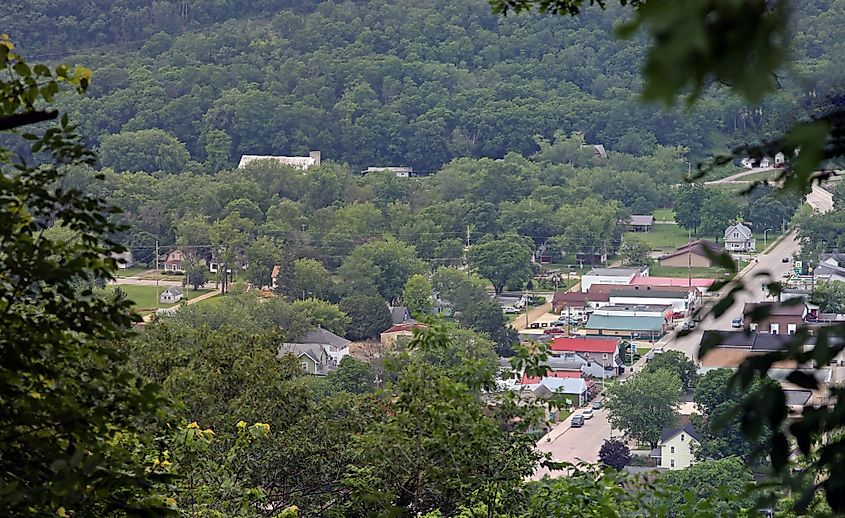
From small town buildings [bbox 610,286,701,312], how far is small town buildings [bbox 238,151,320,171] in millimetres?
11967

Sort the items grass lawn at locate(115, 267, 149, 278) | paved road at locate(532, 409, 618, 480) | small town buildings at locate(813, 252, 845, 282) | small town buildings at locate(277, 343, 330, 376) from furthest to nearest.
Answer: grass lawn at locate(115, 267, 149, 278) < small town buildings at locate(813, 252, 845, 282) < small town buildings at locate(277, 343, 330, 376) < paved road at locate(532, 409, 618, 480)

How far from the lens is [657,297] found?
874 inches

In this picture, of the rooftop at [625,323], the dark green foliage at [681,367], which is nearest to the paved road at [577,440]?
the dark green foliage at [681,367]

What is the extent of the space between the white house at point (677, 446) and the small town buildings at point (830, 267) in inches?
406

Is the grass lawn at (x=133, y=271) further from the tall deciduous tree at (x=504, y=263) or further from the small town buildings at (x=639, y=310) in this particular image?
the small town buildings at (x=639, y=310)

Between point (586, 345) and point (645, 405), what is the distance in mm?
Result: 5143

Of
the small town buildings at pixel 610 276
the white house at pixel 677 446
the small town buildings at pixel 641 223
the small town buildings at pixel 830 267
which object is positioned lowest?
the small town buildings at pixel 641 223

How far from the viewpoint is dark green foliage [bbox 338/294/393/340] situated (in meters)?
21.5

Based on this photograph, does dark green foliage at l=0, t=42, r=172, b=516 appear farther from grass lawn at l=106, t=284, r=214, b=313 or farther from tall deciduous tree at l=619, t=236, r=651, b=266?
tall deciduous tree at l=619, t=236, r=651, b=266

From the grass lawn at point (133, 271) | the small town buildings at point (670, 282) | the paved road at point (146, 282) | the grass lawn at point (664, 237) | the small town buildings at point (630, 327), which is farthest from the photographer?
the grass lawn at point (664, 237)

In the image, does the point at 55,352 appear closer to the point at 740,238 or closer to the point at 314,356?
the point at 314,356

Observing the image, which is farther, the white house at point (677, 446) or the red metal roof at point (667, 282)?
the red metal roof at point (667, 282)

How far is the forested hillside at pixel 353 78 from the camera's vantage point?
36.8 metres

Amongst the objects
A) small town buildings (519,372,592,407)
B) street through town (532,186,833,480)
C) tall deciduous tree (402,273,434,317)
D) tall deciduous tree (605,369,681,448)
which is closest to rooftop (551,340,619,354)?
street through town (532,186,833,480)
